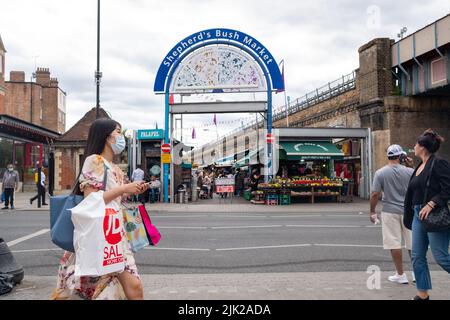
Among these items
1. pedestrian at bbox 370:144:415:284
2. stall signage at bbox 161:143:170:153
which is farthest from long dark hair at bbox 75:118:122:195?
stall signage at bbox 161:143:170:153

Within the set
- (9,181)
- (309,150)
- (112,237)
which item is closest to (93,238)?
(112,237)

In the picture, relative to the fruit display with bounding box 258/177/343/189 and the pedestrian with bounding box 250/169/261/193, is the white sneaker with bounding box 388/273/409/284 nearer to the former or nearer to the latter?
the fruit display with bounding box 258/177/343/189

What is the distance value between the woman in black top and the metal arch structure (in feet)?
55.9

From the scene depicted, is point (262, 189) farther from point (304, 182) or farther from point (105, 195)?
point (105, 195)

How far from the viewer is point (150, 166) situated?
24203 millimetres

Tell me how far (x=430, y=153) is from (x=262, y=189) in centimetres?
1634

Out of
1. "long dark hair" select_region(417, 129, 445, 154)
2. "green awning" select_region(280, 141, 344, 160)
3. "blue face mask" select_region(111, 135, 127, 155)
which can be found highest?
"green awning" select_region(280, 141, 344, 160)

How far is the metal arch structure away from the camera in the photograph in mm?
22453

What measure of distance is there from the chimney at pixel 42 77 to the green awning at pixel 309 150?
5041 cm

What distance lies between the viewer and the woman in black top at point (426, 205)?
491 cm

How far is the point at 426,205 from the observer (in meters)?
4.95

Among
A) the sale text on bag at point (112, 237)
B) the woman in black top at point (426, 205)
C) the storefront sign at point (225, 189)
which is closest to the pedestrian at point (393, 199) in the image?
the woman in black top at point (426, 205)

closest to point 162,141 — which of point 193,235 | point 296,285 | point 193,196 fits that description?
point 193,196

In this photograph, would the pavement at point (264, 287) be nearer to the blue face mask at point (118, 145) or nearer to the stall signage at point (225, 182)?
the blue face mask at point (118, 145)
